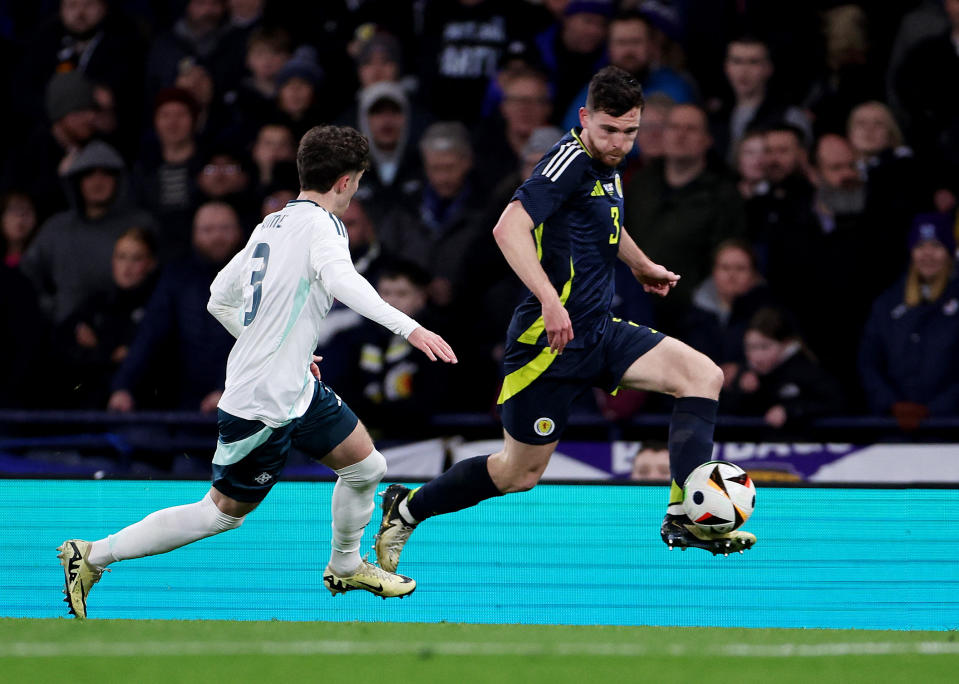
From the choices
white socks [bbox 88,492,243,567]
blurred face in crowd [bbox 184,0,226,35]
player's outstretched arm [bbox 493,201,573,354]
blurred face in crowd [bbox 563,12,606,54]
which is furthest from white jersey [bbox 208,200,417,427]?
blurred face in crowd [bbox 184,0,226,35]

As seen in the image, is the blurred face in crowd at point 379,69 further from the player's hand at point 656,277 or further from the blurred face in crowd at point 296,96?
the player's hand at point 656,277

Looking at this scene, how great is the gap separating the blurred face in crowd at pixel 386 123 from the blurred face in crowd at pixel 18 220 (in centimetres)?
281

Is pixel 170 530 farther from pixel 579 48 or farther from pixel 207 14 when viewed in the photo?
pixel 207 14

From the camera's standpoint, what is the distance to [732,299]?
9344mm

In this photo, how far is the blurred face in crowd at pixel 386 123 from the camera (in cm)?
1092

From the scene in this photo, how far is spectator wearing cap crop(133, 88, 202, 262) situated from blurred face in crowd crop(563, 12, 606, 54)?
2.93m

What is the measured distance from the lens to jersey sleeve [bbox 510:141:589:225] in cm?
607

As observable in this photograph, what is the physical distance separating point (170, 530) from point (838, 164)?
545 cm

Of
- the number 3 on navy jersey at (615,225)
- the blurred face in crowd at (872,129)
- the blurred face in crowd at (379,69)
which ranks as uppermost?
the blurred face in crowd at (379,69)

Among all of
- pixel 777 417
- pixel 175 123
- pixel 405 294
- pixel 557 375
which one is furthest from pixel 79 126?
pixel 557 375

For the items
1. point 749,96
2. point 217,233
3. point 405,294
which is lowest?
point 405,294

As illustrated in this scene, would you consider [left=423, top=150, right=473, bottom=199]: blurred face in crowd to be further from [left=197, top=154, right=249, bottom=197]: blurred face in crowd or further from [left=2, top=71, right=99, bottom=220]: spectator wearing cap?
[left=2, top=71, right=99, bottom=220]: spectator wearing cap

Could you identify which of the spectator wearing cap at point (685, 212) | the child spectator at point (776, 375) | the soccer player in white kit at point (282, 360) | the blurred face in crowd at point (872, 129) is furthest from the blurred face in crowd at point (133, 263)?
the blurred face in crowd at point (872, 129)

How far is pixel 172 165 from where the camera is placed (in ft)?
37.6
